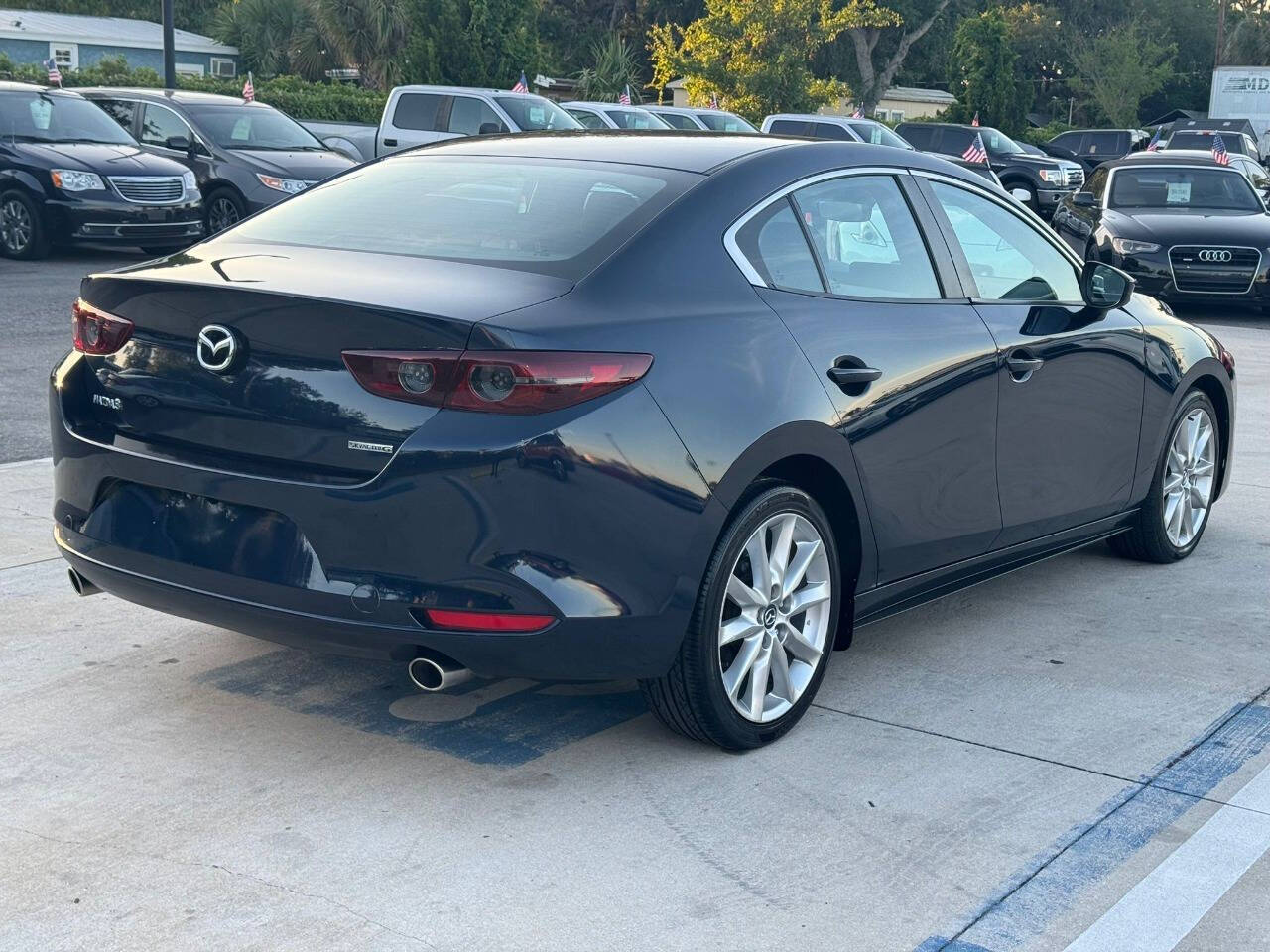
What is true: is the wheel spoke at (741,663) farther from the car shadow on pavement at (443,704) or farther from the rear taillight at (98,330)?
the rear taillight at (98,330)

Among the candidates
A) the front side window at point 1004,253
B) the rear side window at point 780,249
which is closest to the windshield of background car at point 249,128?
the front side window at point 1004,253

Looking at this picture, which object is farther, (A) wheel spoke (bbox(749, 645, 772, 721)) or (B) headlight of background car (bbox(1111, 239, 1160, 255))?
(B) headlight of background car (bbox(1111, 239, 1160, 255))

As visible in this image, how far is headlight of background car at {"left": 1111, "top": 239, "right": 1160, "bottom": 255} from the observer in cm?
1582

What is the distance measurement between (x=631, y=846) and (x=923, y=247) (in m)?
2.25

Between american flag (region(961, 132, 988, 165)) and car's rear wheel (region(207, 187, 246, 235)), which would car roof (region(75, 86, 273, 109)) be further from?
american flag (region(961, 132, 988, 165))

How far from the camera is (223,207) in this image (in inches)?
714

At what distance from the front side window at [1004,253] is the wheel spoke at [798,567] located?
1.31m

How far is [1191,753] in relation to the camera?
453 cm

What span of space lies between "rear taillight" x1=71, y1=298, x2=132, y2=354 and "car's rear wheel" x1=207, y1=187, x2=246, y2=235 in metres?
14.0

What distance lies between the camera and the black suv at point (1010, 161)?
3086cm

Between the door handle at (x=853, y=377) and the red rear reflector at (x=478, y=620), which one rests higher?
the door handle at (x=853, y=377)

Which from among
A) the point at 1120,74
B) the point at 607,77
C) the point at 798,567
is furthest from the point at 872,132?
the point at 1120,74

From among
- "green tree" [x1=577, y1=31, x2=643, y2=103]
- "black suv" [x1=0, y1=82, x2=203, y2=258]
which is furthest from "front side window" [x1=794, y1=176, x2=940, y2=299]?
"green tree" [x1=577, y1=31, x2=643, y2=103]

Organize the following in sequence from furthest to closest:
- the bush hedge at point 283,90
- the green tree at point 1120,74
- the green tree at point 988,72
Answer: the green tree at point 1120,74
the green tree at point 988,72
the bush hedge at point 283,90
